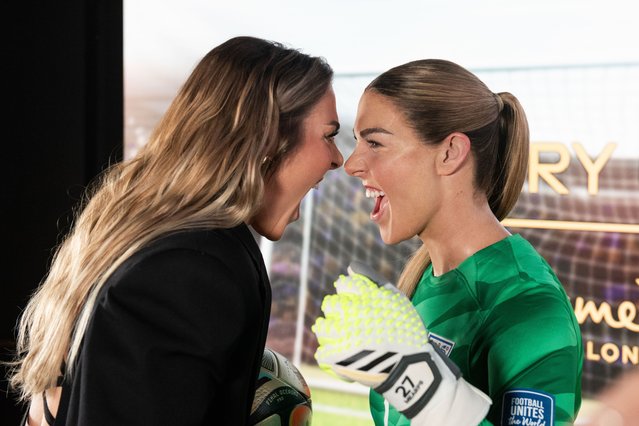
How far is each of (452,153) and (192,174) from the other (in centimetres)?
56

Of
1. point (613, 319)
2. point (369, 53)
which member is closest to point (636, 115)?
point (613, 319)

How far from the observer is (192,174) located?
1.12m

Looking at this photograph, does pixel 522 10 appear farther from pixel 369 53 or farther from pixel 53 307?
pixel 53 307

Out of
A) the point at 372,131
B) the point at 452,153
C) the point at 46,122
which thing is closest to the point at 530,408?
the point at 452,153

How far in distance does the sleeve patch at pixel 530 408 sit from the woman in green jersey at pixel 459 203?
4 cm

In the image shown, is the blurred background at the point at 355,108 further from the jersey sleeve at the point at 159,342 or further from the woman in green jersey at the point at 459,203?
the jersey sleeve at the point at 159,342

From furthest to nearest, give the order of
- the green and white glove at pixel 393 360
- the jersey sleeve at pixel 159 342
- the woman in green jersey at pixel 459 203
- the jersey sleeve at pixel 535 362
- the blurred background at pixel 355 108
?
the blurred background at pixel 355 108 < the woman in green jersey at pixel 459 203 < the jersey sleeve at pixel 535 362 < the green and white glove at pixel 393 360 < the jersey sleeve at pixel 159 342

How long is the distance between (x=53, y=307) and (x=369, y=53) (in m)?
2.15

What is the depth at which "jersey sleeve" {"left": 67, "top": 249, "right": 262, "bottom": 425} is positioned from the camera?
0.94 meters

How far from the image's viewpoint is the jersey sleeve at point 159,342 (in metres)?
0.94

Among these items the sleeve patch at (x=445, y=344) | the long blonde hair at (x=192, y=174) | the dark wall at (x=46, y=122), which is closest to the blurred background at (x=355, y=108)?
the dark wall at (x=46, y=122)

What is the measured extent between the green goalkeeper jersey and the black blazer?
0.38 meters

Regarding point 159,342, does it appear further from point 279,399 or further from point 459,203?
point 459,203

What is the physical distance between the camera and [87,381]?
954mm
